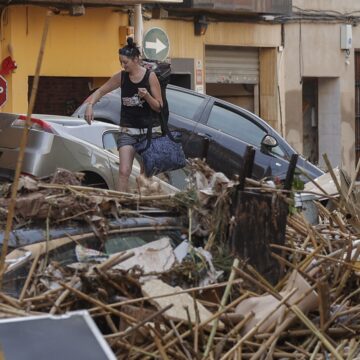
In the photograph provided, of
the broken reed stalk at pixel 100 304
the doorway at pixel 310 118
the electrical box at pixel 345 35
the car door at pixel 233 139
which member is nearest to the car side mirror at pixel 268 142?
the car door at pixel 233 139

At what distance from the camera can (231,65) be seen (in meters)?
23.4

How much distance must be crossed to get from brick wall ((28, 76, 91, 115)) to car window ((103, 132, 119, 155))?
26.4 ft

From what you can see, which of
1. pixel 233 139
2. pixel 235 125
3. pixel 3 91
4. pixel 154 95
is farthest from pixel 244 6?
pixel 154 95

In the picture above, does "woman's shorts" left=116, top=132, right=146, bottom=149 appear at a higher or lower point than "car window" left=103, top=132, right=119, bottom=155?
higher

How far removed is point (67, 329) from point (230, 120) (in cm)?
1090

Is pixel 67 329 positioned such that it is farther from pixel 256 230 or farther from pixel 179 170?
pixel 179 170

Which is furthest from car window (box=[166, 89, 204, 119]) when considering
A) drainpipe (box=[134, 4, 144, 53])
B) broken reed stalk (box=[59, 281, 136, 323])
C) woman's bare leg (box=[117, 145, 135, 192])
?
broken reed stalk (box=[59, 281, 136, 323])

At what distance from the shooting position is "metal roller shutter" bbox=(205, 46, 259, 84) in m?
22.8

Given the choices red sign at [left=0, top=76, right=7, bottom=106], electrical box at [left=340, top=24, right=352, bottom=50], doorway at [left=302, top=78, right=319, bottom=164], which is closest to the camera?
red sign at [left=0, top=76, right=7, bottom=106]

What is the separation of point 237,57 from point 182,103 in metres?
9.62

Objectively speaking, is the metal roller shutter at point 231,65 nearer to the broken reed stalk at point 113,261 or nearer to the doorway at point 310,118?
the doorway at point 310,118

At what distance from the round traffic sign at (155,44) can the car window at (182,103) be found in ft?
17.5

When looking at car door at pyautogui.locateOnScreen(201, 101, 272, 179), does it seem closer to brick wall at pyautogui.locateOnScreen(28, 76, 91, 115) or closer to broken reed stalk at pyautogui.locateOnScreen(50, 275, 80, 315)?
brick wall at pyautogui.locateOnScreen(28, 76, 91, 115)

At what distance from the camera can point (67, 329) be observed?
144 inches
